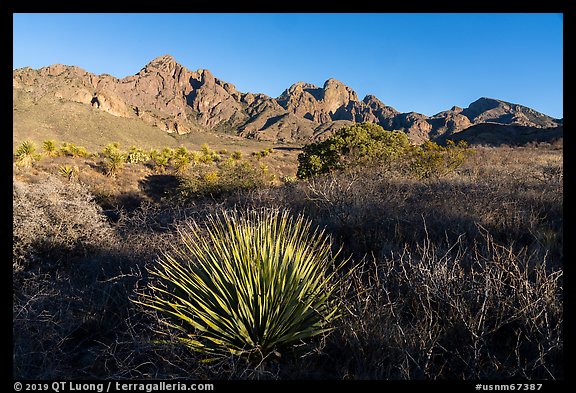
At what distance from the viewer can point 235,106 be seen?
14588cm

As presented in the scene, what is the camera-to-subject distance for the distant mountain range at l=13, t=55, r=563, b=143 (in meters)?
80.2

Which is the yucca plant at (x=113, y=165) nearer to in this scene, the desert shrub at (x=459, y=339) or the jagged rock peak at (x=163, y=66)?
the desert shrub at (x=459, y=339)

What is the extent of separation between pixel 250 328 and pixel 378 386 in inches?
41.7

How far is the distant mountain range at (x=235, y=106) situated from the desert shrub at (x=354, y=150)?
6787 centimetres

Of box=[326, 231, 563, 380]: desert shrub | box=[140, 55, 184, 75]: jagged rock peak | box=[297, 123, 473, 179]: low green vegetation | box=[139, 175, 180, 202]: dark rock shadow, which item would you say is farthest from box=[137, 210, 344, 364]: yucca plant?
box=[140, 55, 184, 75]: jagged rock peak

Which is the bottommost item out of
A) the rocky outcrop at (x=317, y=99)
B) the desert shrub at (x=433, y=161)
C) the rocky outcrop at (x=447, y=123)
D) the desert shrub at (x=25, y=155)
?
the desert shrub at (x=433, y=161)

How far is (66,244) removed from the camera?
552 cm

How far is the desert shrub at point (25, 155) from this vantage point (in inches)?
719

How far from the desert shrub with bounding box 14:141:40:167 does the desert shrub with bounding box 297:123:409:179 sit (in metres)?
17.6

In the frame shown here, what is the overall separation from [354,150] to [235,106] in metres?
143

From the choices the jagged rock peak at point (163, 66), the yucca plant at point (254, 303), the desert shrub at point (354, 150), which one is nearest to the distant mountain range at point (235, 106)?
the jagged rock peak at point (163, 66)
